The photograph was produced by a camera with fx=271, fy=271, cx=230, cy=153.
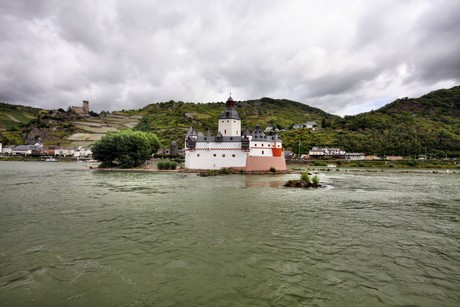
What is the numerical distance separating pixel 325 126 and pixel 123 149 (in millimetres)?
105668

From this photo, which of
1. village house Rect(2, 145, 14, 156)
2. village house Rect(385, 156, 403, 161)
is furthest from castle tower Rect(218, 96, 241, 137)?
village house Rect(2, 145, 14, 156)

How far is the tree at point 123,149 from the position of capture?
55.1 metres

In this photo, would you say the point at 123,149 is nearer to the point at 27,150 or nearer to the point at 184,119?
the point at 184,119

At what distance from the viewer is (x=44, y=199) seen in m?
20.8

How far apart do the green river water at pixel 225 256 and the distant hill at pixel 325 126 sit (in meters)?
80.2

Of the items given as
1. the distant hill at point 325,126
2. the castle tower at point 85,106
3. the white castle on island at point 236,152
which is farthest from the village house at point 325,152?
the castle tower at point 85,106

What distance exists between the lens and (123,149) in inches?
2163

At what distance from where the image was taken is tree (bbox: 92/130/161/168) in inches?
2169

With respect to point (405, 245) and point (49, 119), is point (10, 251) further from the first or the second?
point (49, 119)

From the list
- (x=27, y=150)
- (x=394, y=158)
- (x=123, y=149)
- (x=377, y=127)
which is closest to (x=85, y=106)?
(x=27, y=150)

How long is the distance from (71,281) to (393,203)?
72.6 feet

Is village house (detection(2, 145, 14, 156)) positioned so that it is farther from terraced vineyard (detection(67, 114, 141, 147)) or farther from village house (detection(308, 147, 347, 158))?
village house (detection(308, 147, 347, 158))

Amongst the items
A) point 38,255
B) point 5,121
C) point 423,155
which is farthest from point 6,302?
point 5,121

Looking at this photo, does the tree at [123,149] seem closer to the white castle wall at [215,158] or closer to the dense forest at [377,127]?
the white castle wall at [215,158]
